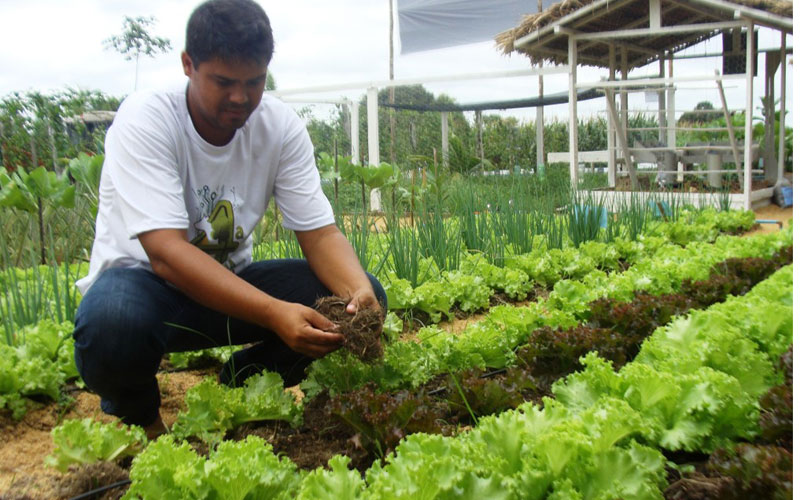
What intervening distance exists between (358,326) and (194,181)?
735 millimetres

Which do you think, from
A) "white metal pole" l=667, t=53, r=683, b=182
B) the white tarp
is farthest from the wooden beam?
the white tarp

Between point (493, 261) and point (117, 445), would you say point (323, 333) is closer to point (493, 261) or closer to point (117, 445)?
point (117, 445)

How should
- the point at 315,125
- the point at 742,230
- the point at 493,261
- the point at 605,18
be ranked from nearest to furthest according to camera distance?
the point at 493,261 < the point at 742,230 < the point at 605,18 < the point at 315,125

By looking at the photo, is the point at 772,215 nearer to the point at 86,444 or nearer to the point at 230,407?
the point at 230,407

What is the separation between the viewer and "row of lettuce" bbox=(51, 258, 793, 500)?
131cm

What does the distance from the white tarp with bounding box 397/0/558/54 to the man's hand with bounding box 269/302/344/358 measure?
13866 mm

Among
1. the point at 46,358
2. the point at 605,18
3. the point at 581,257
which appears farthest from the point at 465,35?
the point at 46,358

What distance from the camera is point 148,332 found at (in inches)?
78.7

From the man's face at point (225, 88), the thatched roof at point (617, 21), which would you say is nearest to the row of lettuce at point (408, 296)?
the man's face at point (225, 88)

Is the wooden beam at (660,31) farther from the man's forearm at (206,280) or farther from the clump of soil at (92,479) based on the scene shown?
the clump of soil at (92,479)

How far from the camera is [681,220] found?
5852mm

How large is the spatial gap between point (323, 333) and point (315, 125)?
11.6 meters

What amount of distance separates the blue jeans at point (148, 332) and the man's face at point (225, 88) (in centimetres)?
53

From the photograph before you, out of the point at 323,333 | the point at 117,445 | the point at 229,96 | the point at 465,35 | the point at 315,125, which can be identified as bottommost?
the point at 117,445
